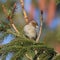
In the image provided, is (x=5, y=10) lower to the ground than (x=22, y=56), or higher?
higher

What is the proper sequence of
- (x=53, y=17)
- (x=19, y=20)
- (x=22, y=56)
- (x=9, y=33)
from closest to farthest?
1. (x=22, y=56)
2. (x=9, y=33)
3. (x=19, y=20)
4. (x=53, y=17)

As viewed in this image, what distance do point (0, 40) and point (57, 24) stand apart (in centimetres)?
31

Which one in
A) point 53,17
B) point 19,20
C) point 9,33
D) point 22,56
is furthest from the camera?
point 53,17

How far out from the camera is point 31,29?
833 millimetres

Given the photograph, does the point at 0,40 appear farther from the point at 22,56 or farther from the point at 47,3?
the point at 47,3

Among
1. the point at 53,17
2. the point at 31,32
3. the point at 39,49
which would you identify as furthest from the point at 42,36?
the point at 53,17

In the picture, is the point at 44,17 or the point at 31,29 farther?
the point at 44,17

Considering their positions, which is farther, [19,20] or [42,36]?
[19,20]

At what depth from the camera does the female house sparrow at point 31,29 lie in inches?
31.9

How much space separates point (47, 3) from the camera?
3.83 feet

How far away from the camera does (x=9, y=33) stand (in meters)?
0.74

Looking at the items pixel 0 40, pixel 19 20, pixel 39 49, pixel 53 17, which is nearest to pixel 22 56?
pixel 39 49

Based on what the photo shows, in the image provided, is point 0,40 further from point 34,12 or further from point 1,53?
point 34,12

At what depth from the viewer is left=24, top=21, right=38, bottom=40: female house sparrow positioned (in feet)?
2.66
